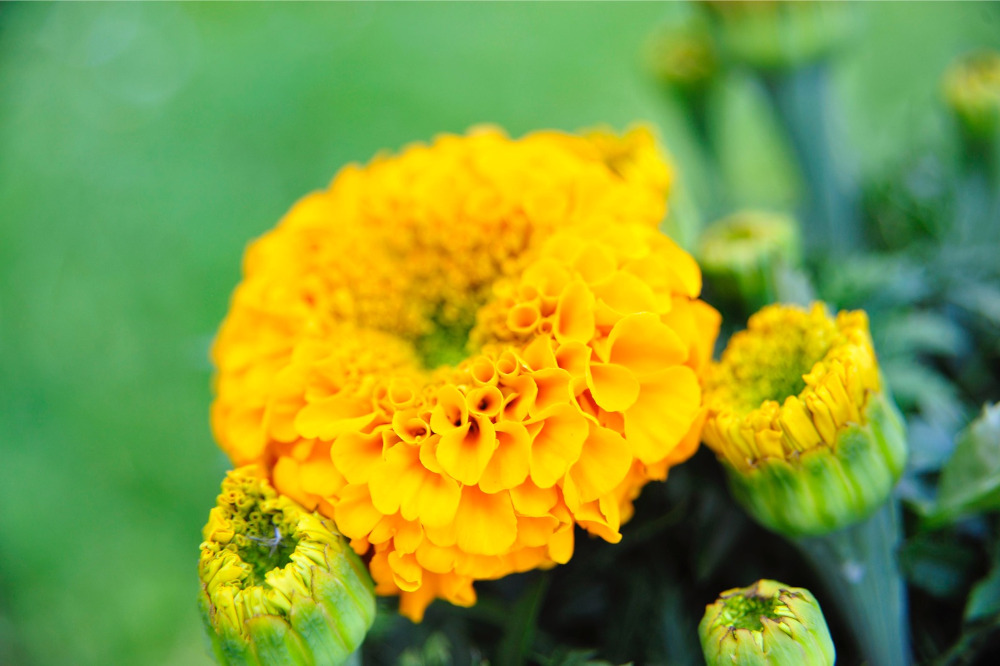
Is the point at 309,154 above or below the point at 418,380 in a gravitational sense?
above

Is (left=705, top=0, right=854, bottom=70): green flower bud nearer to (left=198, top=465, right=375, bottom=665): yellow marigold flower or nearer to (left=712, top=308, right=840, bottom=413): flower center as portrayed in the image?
(left=712, top=308, right=840, bottom=413): flower center

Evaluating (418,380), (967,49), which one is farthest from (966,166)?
(418,380)

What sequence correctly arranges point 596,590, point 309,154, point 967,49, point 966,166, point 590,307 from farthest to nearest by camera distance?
1. point 309,154
2. point 967,49
3. point 966,166
4. point 596,590
5. point 590,307

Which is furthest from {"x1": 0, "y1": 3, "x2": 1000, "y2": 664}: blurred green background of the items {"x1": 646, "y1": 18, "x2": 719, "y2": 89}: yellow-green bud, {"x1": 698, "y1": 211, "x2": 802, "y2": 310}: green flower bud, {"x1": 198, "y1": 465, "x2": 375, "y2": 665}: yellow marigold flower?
{"x1": 198, "y1": 465, "x2": 375, "y2": 665}: yellow marigold flower

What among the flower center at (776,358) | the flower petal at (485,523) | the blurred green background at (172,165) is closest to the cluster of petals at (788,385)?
the flower center at (776,358)

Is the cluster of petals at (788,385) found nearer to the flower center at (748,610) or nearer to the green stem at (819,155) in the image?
the flower center at (748,610)

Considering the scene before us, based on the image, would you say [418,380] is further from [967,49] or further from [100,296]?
[100,296]

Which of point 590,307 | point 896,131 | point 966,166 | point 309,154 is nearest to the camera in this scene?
point 590,307

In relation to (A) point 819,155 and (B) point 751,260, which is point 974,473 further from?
(A) point 819,155
